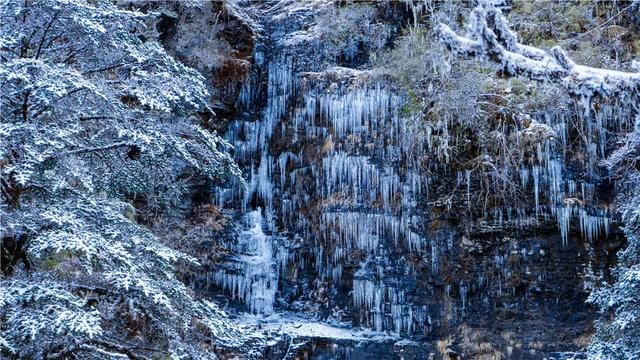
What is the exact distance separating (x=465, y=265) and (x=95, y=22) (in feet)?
29.1

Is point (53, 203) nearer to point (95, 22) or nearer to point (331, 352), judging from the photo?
point (95, 22)

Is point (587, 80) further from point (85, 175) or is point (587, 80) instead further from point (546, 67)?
point (85, 175)

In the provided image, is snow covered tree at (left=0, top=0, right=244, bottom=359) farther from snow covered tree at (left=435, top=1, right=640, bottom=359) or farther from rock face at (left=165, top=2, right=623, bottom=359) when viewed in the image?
rock face at (left=165, top=2, right=623, bottom=359)

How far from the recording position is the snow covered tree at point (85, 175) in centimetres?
458

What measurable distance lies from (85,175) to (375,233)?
8045 millimetres

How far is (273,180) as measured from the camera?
44.1 ft

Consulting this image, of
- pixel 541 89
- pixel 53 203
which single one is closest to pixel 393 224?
pixel 541 89

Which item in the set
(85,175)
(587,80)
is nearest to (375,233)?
(587,80)

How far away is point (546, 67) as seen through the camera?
6.19 metres

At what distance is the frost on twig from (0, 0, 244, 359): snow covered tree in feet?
8.81

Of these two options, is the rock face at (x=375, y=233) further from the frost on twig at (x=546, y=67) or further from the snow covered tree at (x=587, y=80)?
the frost on twig at (x=546, y=67)

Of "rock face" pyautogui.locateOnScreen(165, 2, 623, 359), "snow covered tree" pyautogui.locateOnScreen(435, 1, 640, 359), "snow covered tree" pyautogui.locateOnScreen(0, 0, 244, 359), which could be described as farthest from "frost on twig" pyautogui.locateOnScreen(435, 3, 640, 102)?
"rock face" pyautogui.locateOnScreen(165, 2, 623, 359)

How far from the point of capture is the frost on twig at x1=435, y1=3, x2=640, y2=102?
19.5ft

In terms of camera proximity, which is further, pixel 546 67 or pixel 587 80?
pixel 546 67
